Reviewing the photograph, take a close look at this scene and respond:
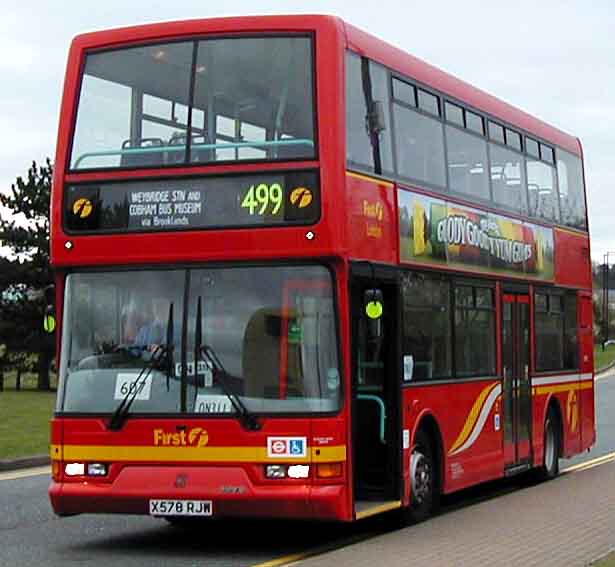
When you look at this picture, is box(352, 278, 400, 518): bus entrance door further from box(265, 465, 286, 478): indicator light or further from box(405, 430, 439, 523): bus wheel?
box(265, 465, 286, 478): indicator light

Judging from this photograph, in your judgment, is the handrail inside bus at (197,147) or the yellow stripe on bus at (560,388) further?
the yellow stripe on bus at (560,388)

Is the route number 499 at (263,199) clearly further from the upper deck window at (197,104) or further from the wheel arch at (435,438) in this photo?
the wheel arch at (435,438)

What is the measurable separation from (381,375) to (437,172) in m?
2.42

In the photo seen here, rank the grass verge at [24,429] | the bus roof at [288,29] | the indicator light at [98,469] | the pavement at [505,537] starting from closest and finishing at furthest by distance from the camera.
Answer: the pavement at [505,537], the indicator light at [98,469], the bus roof at [288,29], the grass verge at [24,429]

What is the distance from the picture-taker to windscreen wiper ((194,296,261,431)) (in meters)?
11.8

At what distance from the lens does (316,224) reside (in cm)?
1192

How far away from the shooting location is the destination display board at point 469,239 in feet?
45.5

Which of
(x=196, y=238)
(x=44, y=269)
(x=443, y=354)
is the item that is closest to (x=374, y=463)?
(x=443, y=354)

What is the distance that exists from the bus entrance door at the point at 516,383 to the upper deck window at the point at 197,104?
5472 mm

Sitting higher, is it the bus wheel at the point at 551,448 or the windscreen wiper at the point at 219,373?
the windscreen wiper at the point at 219,373

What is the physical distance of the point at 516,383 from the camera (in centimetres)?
1747

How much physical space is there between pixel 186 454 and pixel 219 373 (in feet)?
2.31

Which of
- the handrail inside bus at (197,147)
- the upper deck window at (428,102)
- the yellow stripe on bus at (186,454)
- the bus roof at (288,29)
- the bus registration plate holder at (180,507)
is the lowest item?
the bus registration plate holder at (180,507)

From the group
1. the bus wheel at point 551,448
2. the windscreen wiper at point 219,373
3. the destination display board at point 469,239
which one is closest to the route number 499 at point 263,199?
the windscreen wiper at point 219,373
